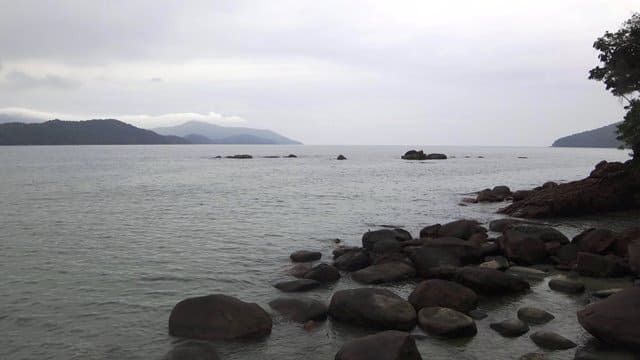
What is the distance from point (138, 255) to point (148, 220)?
10.6m

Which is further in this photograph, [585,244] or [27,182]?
[27,182]

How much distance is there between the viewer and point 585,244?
1950 centimetres

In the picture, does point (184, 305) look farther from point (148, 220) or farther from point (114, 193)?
point (114, 193)

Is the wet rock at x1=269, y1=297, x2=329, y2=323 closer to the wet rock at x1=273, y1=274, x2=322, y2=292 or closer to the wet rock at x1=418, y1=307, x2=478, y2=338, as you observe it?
the wet rock at x1=273, y1=274, x2=322, y2=292

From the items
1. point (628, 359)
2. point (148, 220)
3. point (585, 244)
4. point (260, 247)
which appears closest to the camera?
point (628, 359)

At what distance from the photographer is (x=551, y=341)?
11.3 metres

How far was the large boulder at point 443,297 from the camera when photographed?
13352 millimetres

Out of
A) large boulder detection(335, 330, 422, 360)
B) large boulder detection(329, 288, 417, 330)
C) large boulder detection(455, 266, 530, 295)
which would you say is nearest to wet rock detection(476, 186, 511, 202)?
large boulder detection(455, 266, 530, 295)

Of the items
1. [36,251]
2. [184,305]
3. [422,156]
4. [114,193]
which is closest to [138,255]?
[36,251]

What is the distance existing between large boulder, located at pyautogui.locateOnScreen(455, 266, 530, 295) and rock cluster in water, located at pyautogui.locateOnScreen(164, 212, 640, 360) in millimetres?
A: 31

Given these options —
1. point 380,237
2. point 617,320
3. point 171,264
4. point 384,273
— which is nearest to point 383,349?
point 617,320

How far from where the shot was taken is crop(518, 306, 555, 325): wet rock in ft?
42.1

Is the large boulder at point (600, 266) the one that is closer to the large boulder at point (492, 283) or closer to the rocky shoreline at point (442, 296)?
the rocky shoreline at point (442, 296)

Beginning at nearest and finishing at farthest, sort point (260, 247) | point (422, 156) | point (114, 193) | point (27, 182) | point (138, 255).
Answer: point (138, 255) → point (260, 247) → point (114, 193) → point (27, 182) → point (422, 156)
